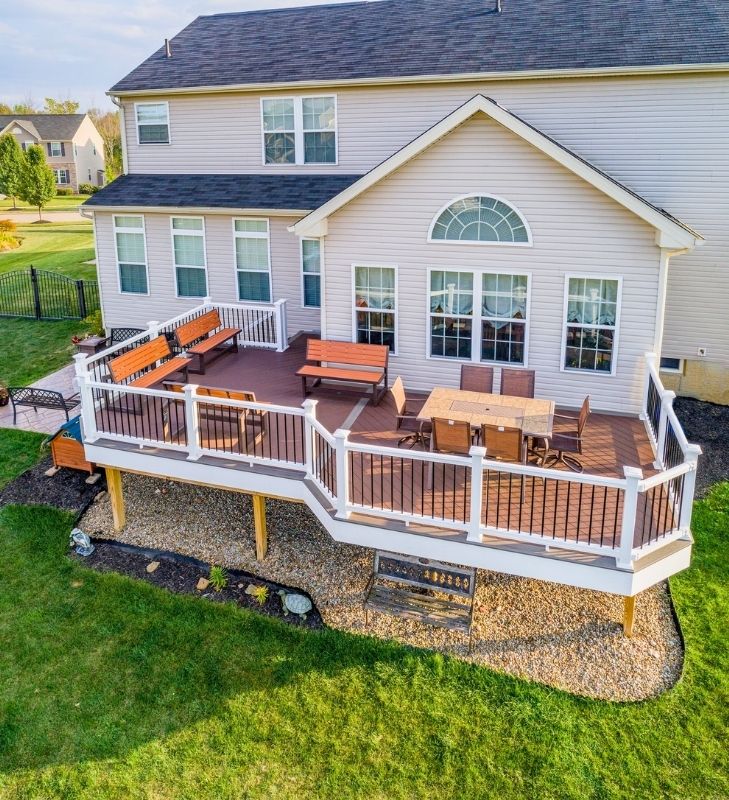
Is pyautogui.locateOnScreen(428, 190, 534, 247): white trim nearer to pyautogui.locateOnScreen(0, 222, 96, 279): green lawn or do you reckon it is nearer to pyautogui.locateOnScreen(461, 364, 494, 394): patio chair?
pyautogui.locateOnScreen(461, 364, 494, 394): patio chair

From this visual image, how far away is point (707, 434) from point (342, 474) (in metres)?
9.21

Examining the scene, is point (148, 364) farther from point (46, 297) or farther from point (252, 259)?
point (46, 297)

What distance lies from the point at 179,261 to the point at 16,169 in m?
36.7

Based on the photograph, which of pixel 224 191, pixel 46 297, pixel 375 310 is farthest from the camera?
pixel 46 297

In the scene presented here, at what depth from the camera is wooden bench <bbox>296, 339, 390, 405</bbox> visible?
12.4 m

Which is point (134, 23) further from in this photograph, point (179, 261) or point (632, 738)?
point (632, 738)

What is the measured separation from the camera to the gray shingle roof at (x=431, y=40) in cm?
1464

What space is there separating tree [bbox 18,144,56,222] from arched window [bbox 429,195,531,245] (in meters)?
43.1

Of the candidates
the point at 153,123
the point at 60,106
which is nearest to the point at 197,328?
the point at 153,123

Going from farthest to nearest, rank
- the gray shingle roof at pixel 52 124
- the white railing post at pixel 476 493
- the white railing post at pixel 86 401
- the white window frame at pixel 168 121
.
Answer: the gray shingle roof at pixel 52 124 → the white window frame at pixel 168 121 → the white railing post at pixel 86 401 → the white railing post at pixel 476 493

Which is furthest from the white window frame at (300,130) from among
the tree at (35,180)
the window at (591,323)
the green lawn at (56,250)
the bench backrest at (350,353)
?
the tree at (35,180)

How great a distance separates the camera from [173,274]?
1791 centimetres

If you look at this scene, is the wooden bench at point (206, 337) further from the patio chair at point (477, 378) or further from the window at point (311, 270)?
the patio chair at point (477, 378)

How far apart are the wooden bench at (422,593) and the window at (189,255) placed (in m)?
10.4
